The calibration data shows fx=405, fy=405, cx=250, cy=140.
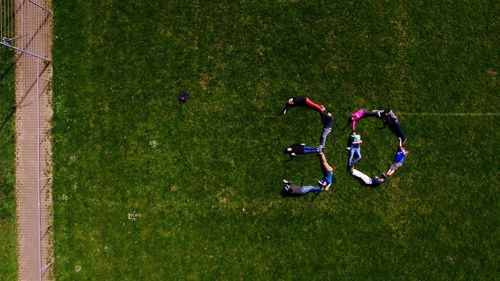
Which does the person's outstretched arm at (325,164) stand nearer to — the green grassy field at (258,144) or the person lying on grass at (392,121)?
the green grassy field at (258,144)

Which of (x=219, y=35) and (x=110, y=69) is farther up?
(x=219, y=35)

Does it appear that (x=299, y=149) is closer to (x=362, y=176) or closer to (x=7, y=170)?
(x=362, y=176)

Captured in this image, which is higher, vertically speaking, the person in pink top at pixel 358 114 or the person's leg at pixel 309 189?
the person in pink top at pixel 358 114

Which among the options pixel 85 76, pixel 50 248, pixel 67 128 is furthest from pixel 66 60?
pixel 50 248

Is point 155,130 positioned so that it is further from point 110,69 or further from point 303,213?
point 303,213

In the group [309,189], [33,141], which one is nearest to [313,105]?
[309,189]

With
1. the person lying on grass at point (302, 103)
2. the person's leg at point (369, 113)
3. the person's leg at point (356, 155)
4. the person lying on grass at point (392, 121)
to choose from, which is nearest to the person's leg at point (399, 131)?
the person lying on grass at point (392, 121)

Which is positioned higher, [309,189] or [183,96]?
[183,96]
